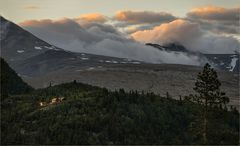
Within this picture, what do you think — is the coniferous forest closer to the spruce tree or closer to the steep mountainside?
the steep mountainside

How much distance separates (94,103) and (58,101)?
1283 cm

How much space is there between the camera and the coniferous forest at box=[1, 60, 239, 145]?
123 metres

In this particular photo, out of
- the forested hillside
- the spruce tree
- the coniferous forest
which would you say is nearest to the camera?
the spruce tree

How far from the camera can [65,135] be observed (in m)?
121

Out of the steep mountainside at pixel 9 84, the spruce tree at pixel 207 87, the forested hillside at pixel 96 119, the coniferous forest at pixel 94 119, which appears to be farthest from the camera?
the steep mountainside at pixel 9 84

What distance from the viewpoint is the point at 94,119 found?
134375mm

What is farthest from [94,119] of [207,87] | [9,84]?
[207,87]

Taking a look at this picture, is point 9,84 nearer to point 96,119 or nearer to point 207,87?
point 96,119

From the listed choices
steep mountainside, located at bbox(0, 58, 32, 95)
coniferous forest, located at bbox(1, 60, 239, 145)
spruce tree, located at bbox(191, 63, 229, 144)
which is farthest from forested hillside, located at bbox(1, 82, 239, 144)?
spruce tree, located at bbox(191, 63, 229, 144)

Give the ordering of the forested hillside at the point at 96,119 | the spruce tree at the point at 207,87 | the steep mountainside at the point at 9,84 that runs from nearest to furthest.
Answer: the spruce tree at the point at 207,87, the forested hillside at the point at 96,119, the steep mountainside at the point at 9,84

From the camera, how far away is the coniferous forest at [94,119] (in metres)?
123

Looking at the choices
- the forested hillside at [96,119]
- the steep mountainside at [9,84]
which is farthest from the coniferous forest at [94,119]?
the steep mountainside at [9,84]

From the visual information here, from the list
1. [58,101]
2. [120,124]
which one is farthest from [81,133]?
[58,101]

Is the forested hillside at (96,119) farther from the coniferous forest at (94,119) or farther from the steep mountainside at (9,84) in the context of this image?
the steep mountainside at (9,84)
